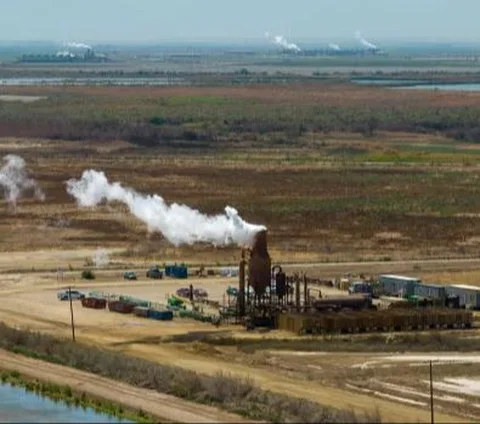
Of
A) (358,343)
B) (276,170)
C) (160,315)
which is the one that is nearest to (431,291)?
(358,343)

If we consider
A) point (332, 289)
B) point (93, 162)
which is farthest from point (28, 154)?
point (332, 289)

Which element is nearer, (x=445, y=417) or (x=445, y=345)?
(x=445, y=417)

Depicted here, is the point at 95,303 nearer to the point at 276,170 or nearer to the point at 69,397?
the point at 69,397

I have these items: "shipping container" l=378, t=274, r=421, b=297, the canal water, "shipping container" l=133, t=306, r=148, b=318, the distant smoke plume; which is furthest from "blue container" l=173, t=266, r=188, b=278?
the canal water

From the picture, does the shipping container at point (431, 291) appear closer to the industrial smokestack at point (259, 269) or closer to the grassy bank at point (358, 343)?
the grassy bank at point (358, 343)

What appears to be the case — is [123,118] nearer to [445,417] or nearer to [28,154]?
[28,154]

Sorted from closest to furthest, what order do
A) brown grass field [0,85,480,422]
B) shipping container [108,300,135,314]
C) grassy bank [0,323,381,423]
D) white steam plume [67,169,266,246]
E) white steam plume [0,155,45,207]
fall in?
1. grassy bank [0,323,381,423]
2. brown grass field [0,85,480,422]
3. shipping container [108,300,135,314]
4. white steam plume [67,169,266,246]
5. white steam plume [0,155,45,207]

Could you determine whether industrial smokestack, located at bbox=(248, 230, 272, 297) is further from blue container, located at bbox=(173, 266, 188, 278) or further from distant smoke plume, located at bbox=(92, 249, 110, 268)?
distant smoke plume, located at bbox=(92, 249, 110, 268)

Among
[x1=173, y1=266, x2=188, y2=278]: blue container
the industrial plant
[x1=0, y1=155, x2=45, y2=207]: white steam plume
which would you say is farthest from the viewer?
[x1=0, y1=155, x2=45, y2=207]: white steam plume
